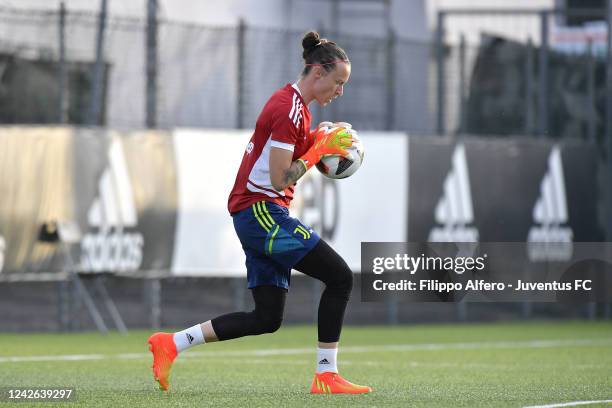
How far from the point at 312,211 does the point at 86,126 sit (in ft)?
9.38

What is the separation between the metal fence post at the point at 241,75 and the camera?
17000mm

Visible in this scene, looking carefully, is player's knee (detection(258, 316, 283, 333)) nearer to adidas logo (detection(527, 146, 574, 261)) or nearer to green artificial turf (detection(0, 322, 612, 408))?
green artificial turf (detection(0, 322, 612, 408))

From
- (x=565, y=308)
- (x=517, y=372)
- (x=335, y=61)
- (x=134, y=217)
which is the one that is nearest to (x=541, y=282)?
(x=565, y=308)

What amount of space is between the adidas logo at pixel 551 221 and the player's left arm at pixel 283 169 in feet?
34.0

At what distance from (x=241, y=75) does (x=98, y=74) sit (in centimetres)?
187

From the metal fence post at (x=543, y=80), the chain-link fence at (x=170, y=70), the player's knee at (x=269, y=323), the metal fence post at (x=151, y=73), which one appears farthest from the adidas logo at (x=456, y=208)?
the player's knee at (x=269, y=323)

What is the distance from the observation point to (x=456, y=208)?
1770 cm

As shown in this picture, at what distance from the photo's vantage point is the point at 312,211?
16.7m

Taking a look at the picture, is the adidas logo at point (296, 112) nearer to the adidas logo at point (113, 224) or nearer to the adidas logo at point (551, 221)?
the adidas logo at point (113, 224)

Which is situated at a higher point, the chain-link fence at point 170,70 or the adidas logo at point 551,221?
the chain-link fence at point 170,70

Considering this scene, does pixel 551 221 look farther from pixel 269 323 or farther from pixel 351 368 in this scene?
pixel 269 323

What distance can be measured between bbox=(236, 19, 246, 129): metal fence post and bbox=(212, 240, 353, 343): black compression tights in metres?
9.18

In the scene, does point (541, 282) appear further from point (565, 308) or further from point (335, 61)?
point (335, 61)

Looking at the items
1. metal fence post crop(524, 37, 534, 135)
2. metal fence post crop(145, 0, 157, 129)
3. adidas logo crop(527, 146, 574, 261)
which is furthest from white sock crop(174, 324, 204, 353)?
metal fence post crop(524, 37, 534, 135)
